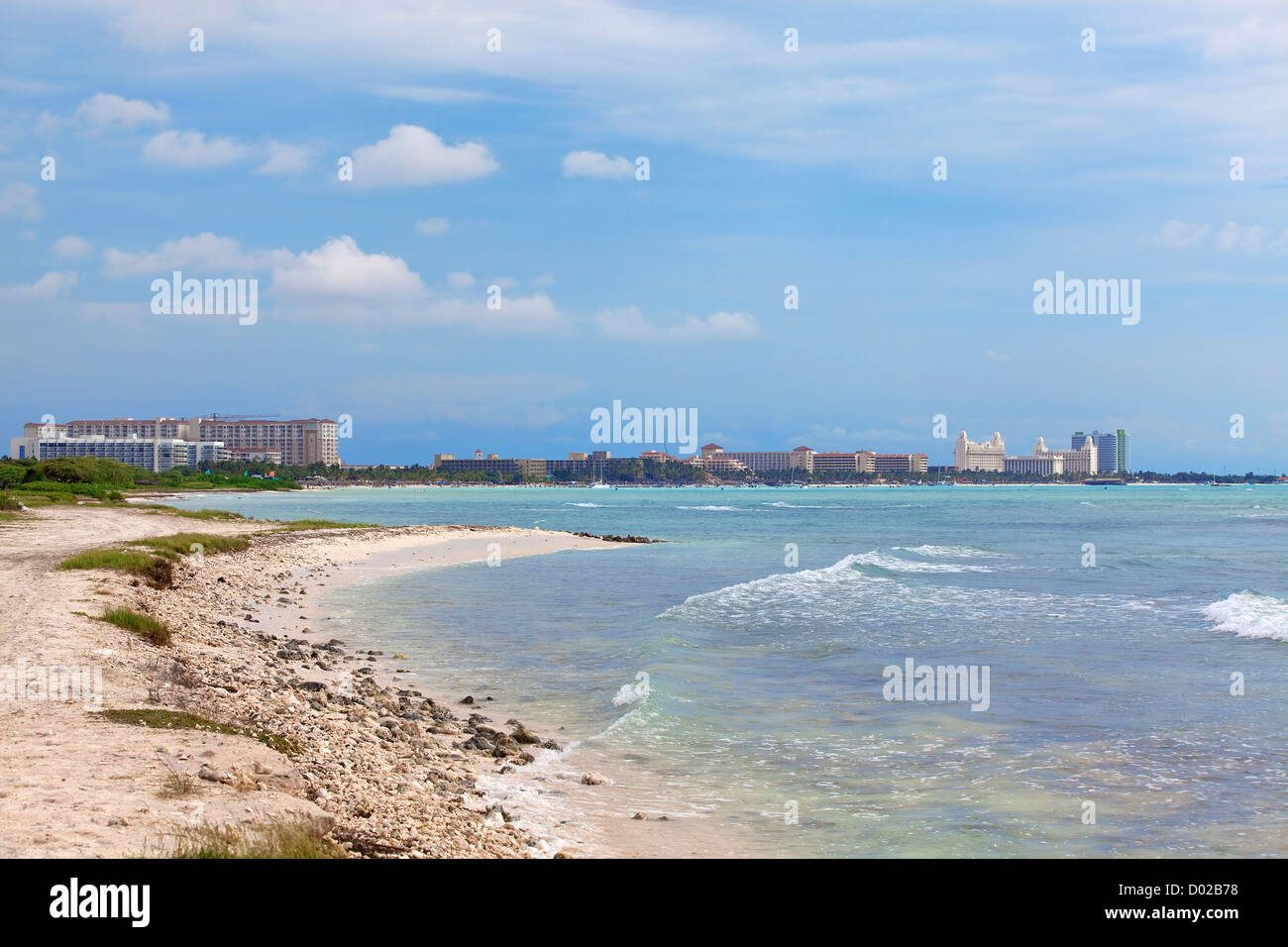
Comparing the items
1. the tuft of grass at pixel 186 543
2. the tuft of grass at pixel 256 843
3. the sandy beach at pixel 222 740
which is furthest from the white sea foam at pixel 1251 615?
the tuft of grass at pixel 186 543

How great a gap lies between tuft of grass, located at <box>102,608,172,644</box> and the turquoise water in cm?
434

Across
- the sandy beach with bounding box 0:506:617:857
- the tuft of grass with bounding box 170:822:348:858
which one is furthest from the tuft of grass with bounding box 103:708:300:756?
the tuft of grass with bounding box 170:822:348:858

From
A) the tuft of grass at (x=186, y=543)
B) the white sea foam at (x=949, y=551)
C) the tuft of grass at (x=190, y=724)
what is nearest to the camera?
the tuft of grass at (x=190, y=724)

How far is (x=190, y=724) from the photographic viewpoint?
984cm

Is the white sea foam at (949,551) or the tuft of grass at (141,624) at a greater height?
the tuft of grass at (141,624)

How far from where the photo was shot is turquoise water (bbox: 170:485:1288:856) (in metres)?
9.45

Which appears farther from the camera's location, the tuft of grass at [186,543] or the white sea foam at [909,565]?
the white sea foam at [909,565]

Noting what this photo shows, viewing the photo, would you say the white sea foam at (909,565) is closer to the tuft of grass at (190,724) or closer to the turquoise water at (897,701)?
the turquoise water at (897,701)

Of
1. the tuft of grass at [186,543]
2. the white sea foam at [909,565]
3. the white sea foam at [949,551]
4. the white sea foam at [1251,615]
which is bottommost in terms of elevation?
the white sea foam at [949,551]

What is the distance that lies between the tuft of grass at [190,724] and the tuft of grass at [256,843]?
9.21 feet

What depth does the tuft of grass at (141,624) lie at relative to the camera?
1512 centimetres

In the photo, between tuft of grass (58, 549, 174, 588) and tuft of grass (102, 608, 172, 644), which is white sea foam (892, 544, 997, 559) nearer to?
tuft of grass (58, 549, 174, 588)
